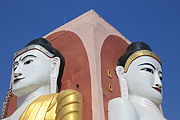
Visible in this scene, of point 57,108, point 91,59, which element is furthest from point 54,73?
point 57,108

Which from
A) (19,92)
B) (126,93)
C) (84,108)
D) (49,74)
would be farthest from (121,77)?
(19,92)

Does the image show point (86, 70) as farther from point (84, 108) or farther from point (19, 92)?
point (19, 92)

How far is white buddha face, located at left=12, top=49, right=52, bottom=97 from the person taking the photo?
325 cm

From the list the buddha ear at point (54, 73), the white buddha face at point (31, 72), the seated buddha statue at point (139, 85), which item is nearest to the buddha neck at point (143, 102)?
the seated buddha statue at point (139, 85)

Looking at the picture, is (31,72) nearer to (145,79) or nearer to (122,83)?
(122,83)

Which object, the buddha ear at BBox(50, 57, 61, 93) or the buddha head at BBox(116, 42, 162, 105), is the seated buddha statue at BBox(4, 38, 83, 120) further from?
the buddha head at BBox(116, 42, 162, 105)

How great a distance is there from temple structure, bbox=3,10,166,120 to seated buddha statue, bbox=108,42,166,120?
22cm

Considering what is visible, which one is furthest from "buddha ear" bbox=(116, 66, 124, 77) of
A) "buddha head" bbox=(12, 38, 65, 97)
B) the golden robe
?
"buddha head" bbox=(12, 38, 65, 97)

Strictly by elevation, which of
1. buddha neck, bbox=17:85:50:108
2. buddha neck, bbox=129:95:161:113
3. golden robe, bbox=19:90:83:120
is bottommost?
golden robe, bbox=19:90:83:120

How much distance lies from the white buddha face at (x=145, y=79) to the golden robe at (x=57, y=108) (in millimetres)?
527

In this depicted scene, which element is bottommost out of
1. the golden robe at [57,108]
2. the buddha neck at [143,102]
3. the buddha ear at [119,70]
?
the golden robe at [57,108]

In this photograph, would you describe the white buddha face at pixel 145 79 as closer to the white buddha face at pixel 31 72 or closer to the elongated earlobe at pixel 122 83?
the elongated earlobe at pixel 122 83

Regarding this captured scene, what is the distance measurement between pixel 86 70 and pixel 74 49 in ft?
1.35

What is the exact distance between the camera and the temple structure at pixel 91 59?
3268mm
